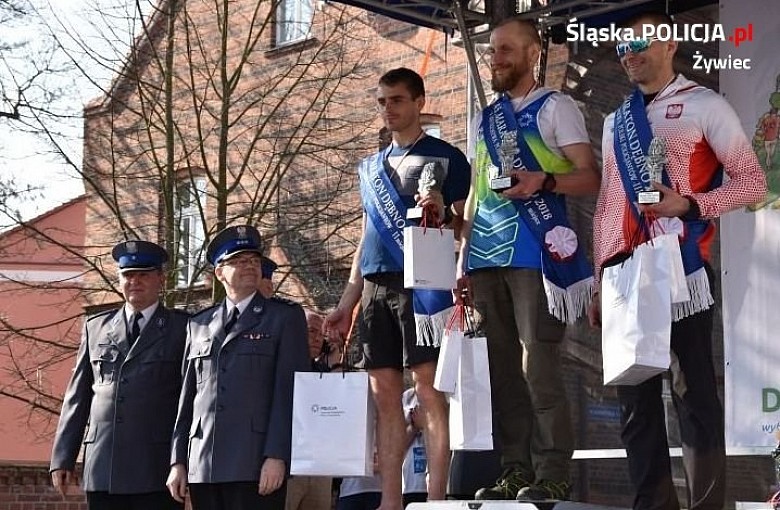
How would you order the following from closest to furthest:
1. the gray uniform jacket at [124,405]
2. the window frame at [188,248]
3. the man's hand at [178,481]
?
the man's hand at [178,481] < the gray uniform jacket at [124,405] < the window frame at [188,248]

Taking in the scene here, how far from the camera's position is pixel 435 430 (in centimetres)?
614

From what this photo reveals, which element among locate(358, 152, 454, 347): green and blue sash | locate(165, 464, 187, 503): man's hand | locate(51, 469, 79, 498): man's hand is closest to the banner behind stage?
locate(358, 152, 454, 347): green and blue sash

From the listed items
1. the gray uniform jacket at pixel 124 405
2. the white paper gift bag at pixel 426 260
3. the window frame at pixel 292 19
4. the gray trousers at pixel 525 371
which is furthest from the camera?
the window frame at pixel 292 19

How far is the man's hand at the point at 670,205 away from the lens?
17.4 ft

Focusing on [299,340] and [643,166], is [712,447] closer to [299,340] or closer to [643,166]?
[643,166]

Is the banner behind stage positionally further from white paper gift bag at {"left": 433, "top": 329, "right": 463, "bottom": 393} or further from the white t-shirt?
white paper gift bag at {"left": 433, "top": 329, "right": 463, "bottom": 393}

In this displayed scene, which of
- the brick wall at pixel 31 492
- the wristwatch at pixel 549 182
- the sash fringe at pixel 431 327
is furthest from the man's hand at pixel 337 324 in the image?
the brick wall at pixel 31 492

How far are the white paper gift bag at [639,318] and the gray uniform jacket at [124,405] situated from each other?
7.82 feet

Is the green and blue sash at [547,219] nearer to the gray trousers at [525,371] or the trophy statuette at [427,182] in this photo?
the gray trousers at [525,371]

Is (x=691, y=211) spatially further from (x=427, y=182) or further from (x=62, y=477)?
(x=62, y=477)

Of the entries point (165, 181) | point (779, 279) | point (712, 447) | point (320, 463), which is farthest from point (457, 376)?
point (165, 181)

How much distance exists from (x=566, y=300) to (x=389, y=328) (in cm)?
83

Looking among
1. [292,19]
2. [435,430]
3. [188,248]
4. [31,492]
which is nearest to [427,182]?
[435,430]

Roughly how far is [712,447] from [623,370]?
0.44 m
